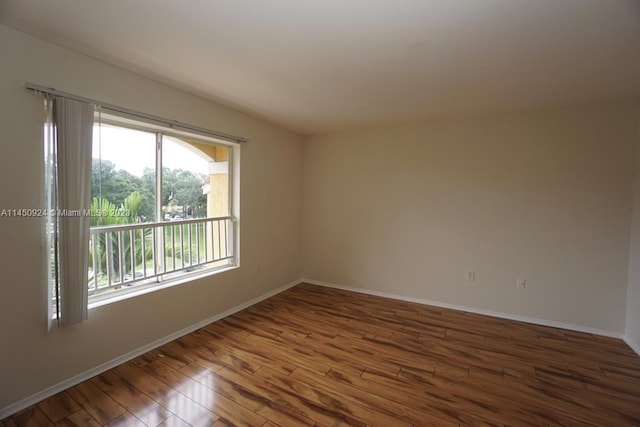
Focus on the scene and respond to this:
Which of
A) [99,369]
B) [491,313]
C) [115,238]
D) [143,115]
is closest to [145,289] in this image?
[115,238]

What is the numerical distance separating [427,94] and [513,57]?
786 millimetres

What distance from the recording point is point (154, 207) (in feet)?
8.61

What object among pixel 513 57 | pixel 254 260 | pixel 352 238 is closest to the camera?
pixel 513 57

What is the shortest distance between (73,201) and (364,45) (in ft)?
7.28

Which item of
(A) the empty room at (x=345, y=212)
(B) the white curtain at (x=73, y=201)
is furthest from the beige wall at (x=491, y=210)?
(B) the white curtain at (x=73, y=201)

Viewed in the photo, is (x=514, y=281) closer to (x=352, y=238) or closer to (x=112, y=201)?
(x=352, y=238)

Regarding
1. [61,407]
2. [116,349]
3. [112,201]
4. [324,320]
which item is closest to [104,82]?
[112,201]

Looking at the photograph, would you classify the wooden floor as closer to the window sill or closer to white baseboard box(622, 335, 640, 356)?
white baseboard box(622, 335, 640, 356)

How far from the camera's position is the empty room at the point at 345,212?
169 cm

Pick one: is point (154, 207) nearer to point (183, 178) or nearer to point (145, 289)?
point (183, 178)

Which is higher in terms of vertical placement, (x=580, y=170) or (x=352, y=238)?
(x=580, y=170)

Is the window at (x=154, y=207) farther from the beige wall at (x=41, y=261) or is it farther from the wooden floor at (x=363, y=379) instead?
the wooden floor at (x=363, y=379)

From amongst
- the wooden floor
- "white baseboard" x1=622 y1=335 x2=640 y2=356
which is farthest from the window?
"white baseboard" x1=622 y1=335 x2=640 y2=356

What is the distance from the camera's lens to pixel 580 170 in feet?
9.58
